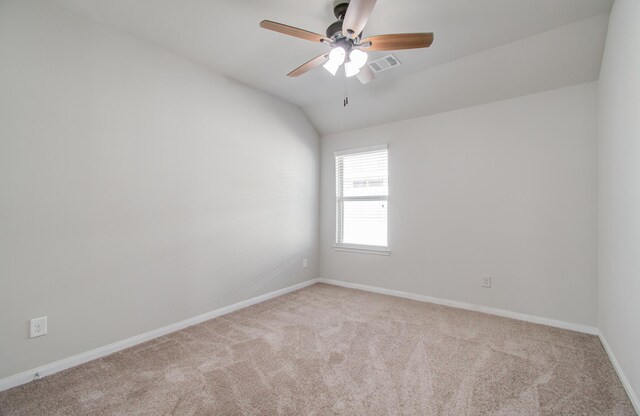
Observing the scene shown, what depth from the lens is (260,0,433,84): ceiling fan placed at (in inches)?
74.0

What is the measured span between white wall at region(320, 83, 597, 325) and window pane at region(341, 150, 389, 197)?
0.17 metres

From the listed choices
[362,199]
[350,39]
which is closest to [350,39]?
[350,39]

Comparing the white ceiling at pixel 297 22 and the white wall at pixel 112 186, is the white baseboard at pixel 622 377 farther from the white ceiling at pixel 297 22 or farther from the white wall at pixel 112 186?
the white wall at pixel 112 186

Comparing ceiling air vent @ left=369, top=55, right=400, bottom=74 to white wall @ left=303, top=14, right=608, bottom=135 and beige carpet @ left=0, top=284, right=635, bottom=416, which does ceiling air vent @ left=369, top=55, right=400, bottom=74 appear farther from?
beige carpet @ left=0, top=284, right=635, bottom=416

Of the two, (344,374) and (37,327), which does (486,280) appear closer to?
(344,374)

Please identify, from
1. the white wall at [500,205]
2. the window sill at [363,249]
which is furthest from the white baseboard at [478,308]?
the window sill at [363,249]

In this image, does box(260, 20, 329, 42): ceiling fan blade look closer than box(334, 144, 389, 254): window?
Yes

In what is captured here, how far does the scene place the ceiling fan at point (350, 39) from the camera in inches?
74.0

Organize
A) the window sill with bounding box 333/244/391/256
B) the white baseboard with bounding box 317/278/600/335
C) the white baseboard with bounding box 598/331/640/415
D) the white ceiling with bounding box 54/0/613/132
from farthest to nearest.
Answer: the window sill with bounding box 333/244/391/256, the white baseboard with bounding box 317/278/600/335, the white ceiling with bounding box 54/0/613/132, the white baseboard with bounding box 598/331/640/415

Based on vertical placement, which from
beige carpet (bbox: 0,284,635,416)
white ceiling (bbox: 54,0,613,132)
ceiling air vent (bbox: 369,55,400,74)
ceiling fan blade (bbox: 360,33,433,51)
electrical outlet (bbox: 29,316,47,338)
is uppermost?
white ceiling (bbox: 54,0,613,132)

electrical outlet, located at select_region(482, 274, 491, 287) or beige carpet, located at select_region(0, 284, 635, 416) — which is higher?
electrical outlet, located at select_region(482, 274, 491, 287)

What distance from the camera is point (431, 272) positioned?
3.60 m

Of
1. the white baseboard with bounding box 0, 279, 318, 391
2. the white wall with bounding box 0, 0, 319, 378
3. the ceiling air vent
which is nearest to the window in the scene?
the ceiling air vent

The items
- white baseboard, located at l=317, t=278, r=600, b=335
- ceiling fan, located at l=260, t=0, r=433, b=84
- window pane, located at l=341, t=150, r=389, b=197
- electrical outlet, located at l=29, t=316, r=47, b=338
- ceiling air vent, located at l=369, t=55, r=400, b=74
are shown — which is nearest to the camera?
ceiling fan, located at l=260, t=0, r=433, b=84
